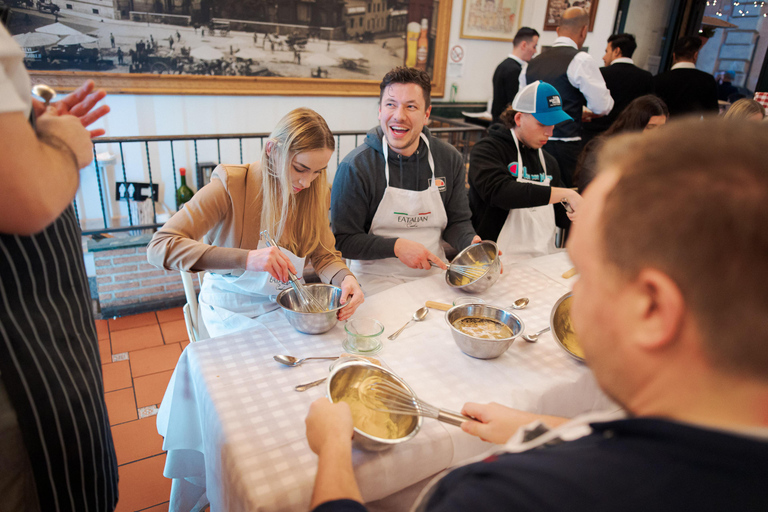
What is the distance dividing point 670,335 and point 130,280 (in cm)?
333

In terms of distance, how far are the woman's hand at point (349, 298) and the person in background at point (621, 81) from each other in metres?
2.96

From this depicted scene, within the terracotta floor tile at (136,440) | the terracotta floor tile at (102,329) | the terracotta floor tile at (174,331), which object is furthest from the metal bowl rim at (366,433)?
the terracotta floor tile at (102,329)

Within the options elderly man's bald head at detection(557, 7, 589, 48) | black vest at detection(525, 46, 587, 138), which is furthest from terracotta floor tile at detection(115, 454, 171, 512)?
elderly man's bald head at detection(557, 7, 589, 48)

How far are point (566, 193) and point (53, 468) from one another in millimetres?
2114

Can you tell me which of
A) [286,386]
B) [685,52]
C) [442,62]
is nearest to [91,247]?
[286,386]

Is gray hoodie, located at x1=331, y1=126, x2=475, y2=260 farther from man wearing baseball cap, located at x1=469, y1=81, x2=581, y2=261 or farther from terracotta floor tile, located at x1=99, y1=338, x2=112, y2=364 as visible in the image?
terracotta floor tile, located at x1=99, y1=338, x2=112, y2=364

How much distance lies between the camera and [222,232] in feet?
5.61

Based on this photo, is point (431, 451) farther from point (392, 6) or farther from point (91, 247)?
point (392, 6)

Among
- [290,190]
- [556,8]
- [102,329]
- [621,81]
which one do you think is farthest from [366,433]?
[556,8]

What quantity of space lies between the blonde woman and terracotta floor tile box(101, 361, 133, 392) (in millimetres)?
1029

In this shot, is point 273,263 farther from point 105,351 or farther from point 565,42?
point 565,42

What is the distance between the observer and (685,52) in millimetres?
3895

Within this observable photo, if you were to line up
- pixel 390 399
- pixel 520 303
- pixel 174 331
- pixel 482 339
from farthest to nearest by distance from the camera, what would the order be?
pixel 174 331, pixel 520 303, pixel 482 339, pixel 390 399

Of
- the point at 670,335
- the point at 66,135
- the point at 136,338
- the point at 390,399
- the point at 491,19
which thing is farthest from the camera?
the point at 491,19
